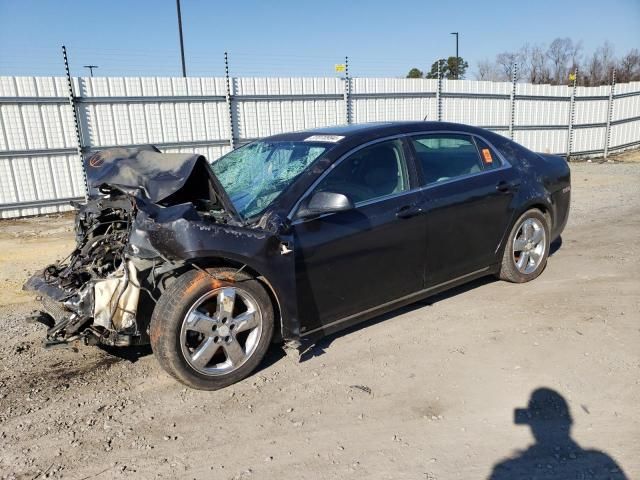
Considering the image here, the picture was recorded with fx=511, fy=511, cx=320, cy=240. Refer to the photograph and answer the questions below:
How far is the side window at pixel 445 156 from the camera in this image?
13.6ft

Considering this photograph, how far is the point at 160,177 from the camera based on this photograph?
3520 millimetres

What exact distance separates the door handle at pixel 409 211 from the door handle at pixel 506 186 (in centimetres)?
106

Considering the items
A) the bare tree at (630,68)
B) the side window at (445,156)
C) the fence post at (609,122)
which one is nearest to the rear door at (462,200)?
the side window at (445,156)

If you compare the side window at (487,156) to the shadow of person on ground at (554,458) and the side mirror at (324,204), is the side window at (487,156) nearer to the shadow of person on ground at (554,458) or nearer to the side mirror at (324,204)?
the side mirror at (324,204)

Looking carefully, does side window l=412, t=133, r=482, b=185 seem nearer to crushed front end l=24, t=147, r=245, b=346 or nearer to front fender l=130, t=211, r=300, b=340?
front fender l=130, t=211, r=300, b=340

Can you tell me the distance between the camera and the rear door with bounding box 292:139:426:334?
3459 mm

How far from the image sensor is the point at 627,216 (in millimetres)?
8367

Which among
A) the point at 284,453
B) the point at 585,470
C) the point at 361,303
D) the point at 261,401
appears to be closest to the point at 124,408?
the point at 261,401

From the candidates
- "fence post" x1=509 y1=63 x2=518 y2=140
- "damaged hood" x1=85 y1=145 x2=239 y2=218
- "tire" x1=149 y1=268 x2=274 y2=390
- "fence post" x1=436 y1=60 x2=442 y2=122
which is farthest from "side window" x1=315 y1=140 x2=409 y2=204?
"fence post" x1=509 y1=63 x2=518 y2=140

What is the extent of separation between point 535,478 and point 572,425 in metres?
0.56

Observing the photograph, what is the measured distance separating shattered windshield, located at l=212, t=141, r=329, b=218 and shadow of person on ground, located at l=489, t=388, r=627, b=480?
213cm

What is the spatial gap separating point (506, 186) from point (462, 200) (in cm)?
66

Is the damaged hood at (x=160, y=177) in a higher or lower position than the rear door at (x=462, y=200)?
higher

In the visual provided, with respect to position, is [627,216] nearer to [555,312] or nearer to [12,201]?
[555,312]
